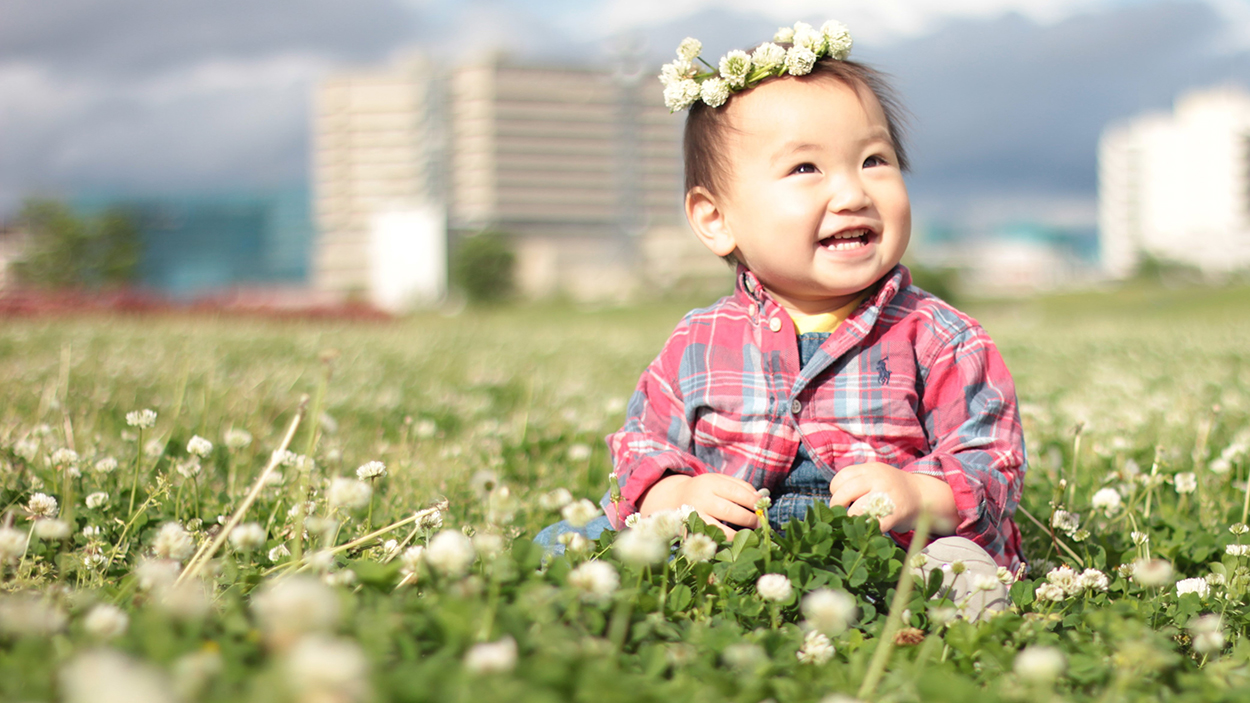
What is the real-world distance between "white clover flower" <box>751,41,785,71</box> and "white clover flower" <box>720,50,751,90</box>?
0.09 ft

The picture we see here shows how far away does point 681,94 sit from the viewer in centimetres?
251

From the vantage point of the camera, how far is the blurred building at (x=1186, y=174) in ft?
386

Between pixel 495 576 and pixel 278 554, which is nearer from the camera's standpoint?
pixel 495 576

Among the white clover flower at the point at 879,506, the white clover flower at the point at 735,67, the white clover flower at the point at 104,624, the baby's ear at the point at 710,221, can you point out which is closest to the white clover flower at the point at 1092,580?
the white clover flower at the point at 879,506

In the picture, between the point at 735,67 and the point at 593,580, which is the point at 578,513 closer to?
the point at 593,580

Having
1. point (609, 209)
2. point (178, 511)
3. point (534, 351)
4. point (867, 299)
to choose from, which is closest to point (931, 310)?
point (867, 299)

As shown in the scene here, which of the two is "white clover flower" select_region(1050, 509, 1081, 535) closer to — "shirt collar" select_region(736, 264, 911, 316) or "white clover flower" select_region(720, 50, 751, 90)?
"shirt collar" select_region(736, 264, 911, 316)

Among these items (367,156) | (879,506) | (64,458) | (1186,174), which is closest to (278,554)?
(64,458)

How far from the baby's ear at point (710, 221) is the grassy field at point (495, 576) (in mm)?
879

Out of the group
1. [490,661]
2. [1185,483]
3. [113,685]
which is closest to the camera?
[113,685]

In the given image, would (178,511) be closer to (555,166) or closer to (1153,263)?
(1153,263)

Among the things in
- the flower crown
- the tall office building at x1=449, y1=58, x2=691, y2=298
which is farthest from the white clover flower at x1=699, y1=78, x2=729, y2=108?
the tall office building at x1=449, y1=58, x2=691, y2=298

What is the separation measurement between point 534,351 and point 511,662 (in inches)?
320

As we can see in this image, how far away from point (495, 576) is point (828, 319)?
4.88 ft
